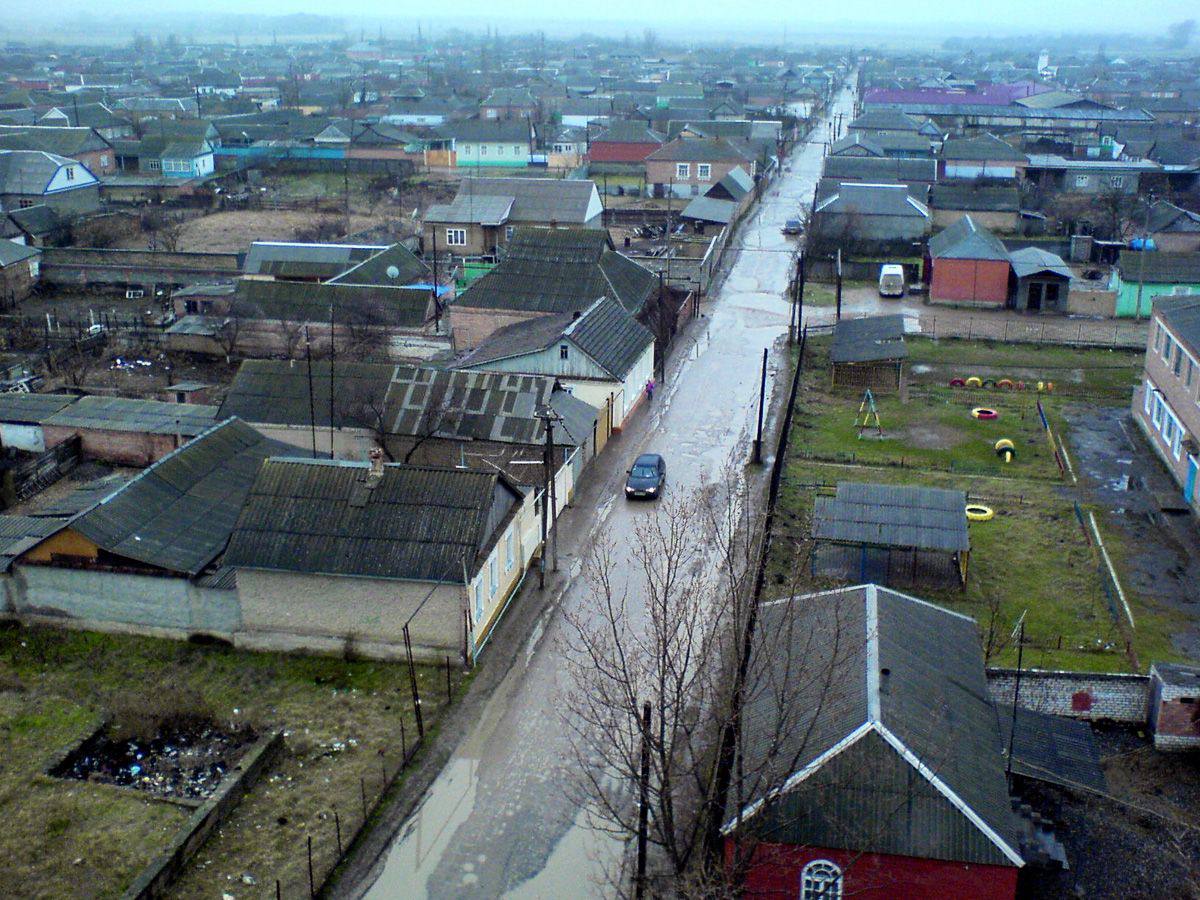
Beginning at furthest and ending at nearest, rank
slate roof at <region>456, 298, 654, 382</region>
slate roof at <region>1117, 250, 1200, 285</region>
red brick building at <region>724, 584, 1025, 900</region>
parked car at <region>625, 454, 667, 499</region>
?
slate roof at <region>1117, 250, 1200, 285</region> → slate roof at <region>456, 298, 654, 382</region> → parked car at <region>625, 454, 667, 499</region> → red brick building at <region>724, 584, 1025, 900</region>

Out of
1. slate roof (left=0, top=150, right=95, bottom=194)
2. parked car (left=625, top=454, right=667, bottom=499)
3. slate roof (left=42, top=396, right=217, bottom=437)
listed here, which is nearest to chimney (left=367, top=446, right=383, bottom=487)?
parked car (left=625, top=454, right=667, bottom=499)

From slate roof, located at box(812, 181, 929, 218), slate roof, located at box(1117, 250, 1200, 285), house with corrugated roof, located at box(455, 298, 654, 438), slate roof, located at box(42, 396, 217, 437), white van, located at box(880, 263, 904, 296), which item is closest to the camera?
slate roof, located at box(42, 396, 217, 437)

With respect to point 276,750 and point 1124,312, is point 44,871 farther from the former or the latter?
point 1124,312

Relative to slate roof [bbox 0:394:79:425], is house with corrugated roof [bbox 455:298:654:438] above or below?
above

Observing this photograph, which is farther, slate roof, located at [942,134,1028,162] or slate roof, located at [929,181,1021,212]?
slate roof, located at [942,134,1028,162]

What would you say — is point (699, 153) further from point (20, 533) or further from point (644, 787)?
point (644, 787)

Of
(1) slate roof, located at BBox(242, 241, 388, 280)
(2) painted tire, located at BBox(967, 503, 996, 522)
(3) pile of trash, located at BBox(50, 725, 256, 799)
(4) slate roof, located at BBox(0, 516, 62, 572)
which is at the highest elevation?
(1) slate roof, located at BBox(242, 241, 388, 280)

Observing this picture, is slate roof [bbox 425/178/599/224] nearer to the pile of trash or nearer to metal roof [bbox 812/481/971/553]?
metal roof [bbox 812/481/971/553]

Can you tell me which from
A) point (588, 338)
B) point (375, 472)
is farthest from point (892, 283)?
point (375, 472)

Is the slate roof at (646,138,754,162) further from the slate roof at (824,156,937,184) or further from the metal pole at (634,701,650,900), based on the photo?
the metal pole at (634,701,650,900)
